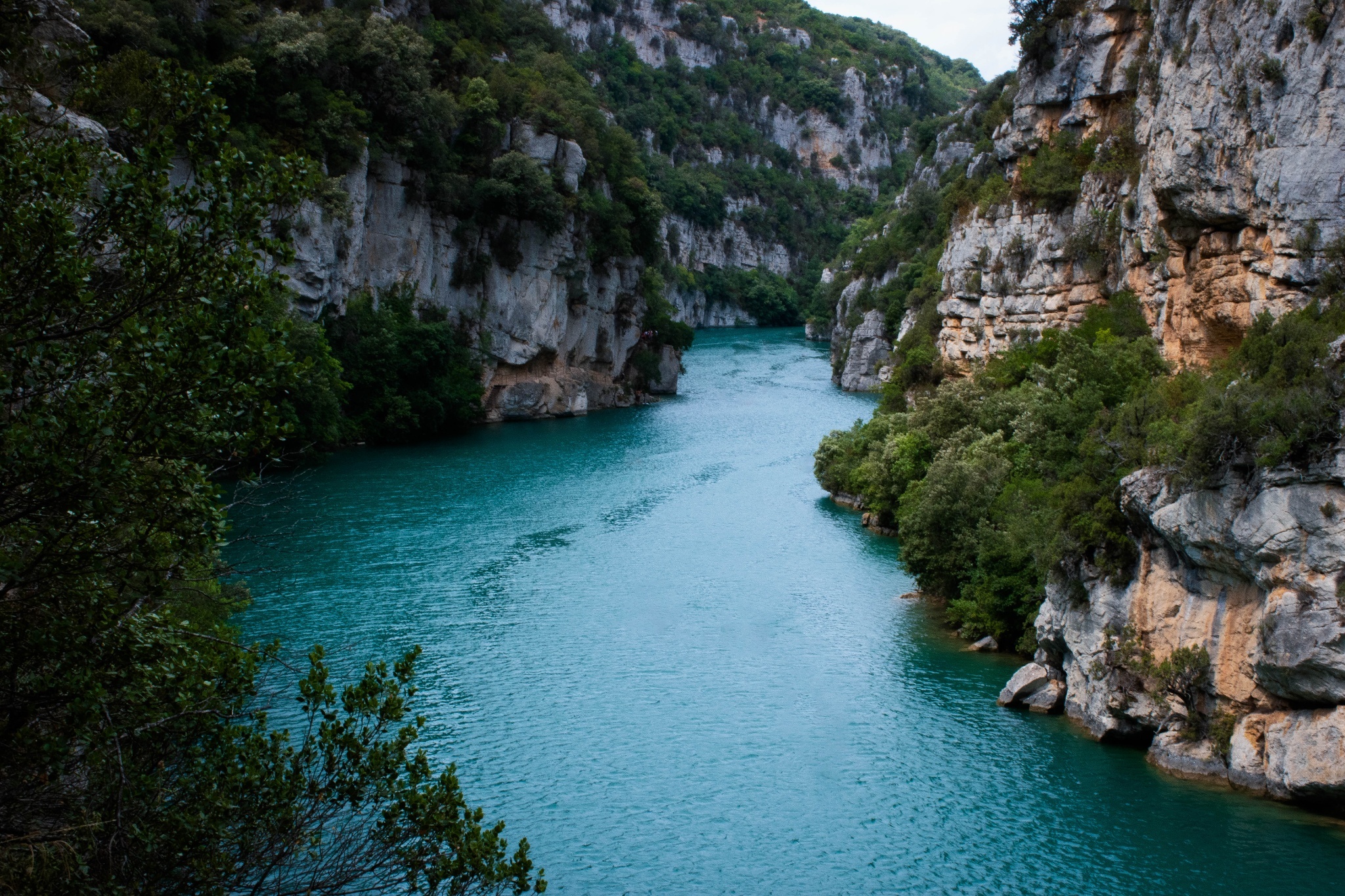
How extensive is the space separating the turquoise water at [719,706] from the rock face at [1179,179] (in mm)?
10305

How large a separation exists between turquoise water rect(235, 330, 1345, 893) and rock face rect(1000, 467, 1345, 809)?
69cm

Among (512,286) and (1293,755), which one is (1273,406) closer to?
(1293,755)

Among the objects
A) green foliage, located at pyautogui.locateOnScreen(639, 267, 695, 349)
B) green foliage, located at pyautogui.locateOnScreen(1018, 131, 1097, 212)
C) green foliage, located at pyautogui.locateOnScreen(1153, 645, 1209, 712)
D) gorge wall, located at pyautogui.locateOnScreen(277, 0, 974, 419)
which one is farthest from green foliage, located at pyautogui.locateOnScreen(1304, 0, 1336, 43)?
green foliage, located at pyautogui.locateOnScreen(639, 267, 695, 349)

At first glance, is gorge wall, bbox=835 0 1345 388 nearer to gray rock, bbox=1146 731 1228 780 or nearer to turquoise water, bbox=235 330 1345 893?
gray rock, bbox=1146 731 1228 780

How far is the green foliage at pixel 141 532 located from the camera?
809 centimetres

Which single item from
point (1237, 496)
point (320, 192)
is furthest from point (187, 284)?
point (320, 192)

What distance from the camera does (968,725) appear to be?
875 inches

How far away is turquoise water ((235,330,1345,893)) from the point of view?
17062 mm

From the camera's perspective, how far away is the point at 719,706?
2323 centimetres

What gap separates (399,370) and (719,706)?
34104 millimetres

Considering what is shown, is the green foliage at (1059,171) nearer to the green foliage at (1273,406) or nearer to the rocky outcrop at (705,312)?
the green foliage at (1273,406)

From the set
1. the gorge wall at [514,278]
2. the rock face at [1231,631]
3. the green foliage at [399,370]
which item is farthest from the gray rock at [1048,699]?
the green foliage at [399,370]

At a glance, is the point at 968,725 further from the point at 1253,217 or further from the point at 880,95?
the point at 880,95

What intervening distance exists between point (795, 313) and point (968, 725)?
116633mm
